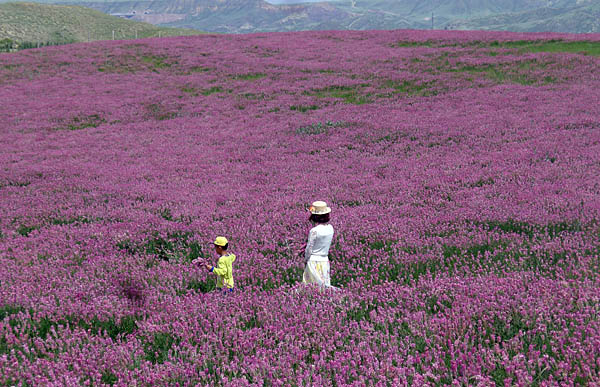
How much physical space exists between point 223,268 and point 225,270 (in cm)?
4

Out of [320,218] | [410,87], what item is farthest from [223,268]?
[410,87]

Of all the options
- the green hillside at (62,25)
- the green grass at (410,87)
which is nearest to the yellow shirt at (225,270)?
the green grass at (410,87)

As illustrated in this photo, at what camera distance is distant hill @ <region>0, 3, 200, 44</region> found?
4397 inches

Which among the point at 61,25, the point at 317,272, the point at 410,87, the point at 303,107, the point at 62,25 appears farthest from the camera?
the point at 62,25

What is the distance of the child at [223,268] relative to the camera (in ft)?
15.1

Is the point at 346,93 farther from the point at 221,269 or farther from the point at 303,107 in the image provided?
the point at 221,269

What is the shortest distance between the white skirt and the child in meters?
0.89

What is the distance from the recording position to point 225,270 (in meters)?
4.63

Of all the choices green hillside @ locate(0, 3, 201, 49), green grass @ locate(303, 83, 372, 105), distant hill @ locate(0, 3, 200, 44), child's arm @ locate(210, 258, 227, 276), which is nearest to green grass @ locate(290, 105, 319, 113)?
green grass @ locate(303, 83, 372, 105)

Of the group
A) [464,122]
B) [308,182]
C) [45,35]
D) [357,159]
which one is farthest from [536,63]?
[45,35]

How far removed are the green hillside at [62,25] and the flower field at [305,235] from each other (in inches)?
4216

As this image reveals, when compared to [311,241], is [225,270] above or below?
below

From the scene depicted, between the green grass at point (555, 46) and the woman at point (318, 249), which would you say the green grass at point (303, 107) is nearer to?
the woman at point (318, 249)

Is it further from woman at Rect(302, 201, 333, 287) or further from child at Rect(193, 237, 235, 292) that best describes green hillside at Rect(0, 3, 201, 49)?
woman at Rect(302, 201, 333, 287)
